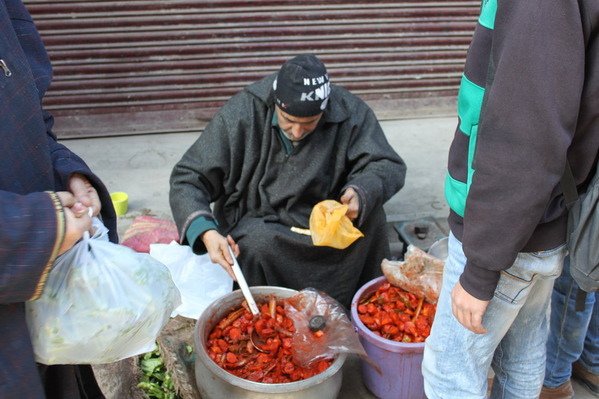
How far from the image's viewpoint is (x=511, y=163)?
5.05 ft

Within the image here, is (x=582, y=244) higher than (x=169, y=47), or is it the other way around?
(x=582, y=244)

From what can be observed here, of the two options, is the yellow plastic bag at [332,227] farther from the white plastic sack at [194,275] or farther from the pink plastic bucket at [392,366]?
A: the white plastic sack at [194,275]

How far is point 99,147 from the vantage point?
5.20 m

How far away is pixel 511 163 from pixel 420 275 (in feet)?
4.96

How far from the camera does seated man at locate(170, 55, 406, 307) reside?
303 centimetres

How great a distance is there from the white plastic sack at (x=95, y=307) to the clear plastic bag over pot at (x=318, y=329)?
1.09 m

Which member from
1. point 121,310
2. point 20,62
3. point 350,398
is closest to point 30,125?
point 20,62

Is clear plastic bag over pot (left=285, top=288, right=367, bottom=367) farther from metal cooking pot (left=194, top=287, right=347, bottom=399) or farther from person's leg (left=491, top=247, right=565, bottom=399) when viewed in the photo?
person's leg (left=491, top=247, right=565, bottom=399)

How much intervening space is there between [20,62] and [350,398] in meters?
2.14

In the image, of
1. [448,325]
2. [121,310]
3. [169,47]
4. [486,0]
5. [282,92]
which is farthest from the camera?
[169,47]

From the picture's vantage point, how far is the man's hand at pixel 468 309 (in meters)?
1.79

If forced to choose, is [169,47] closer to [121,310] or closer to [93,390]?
[93,390]

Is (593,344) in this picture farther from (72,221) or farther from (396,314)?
(72,221)

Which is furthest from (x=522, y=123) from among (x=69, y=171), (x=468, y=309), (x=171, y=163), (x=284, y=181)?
(x=171, y=163)
